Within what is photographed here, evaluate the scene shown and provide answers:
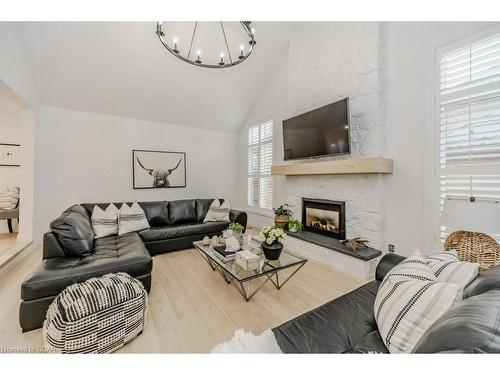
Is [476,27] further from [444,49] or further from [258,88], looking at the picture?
[258,88]

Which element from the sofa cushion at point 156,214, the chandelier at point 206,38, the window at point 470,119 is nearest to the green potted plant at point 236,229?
the sofa cushion at point 156,214

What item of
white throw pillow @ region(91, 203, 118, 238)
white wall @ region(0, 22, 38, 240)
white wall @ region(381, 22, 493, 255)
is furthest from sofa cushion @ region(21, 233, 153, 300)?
white wall @ region(381, 22, 493, 255)

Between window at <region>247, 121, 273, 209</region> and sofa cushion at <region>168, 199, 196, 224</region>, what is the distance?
1.65 meters

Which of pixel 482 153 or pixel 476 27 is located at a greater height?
pixel 476 27

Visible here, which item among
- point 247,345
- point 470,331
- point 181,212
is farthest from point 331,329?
point 181,212

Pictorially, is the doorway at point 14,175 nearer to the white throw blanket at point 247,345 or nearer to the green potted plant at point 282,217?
the white throw blanket at point 247,345

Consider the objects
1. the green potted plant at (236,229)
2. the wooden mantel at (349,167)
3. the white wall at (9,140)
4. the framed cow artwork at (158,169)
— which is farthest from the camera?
the framed cow artwork at (158,169)

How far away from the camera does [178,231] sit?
327 cm

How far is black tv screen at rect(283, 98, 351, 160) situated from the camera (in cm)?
278

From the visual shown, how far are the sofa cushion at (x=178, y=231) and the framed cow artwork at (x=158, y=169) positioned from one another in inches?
64.4

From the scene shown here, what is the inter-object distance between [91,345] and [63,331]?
183 millimetres

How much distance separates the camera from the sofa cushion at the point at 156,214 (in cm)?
357
